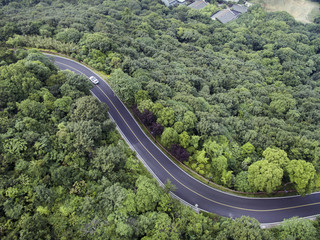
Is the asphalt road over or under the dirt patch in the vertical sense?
under

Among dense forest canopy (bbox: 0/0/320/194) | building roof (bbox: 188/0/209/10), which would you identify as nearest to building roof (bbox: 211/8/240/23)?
building roof (bbox: 188/0/209/10)

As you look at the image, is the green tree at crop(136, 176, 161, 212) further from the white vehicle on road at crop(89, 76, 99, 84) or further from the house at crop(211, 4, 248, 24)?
the house at crop(211, 4, 248, 24)

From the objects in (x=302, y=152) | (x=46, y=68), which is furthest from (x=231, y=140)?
(x=46, y=68)

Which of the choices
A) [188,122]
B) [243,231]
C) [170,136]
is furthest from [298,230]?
[188,122]

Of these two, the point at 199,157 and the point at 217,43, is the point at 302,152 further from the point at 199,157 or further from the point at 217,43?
the point at 217,43

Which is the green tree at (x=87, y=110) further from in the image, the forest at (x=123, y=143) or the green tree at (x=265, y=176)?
the green tree at (x=265, y=176)
